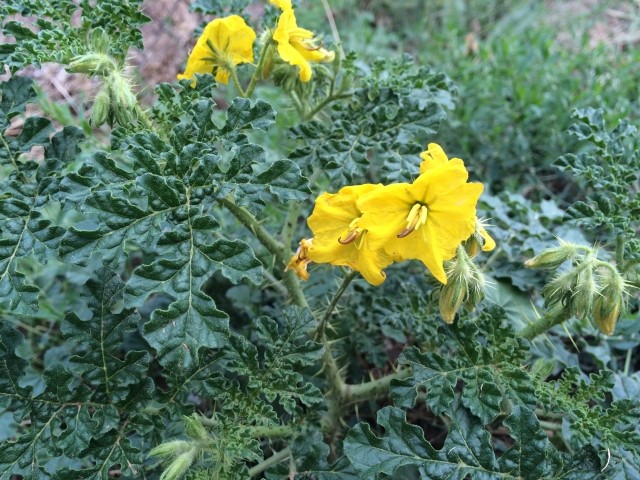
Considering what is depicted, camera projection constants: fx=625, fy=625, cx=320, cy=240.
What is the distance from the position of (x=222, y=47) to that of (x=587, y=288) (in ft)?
4.04

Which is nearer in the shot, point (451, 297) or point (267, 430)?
point (451, 297)

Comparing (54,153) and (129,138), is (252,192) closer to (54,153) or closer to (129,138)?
(129,138)

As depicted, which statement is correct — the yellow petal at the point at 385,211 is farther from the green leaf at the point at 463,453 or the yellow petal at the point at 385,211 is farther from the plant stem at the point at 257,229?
the green leaf at the point at 463,453

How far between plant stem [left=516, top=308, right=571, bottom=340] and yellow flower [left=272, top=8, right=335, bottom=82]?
3.20 ft

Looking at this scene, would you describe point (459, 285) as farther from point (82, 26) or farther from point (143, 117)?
point (82, 26)

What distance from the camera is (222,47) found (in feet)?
6.15

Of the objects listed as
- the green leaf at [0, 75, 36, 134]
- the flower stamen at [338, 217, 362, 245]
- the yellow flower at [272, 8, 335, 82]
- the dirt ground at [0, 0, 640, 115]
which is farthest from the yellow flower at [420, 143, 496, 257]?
the dirt ground at [0, 0, 640, 115]

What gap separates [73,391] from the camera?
1732mm

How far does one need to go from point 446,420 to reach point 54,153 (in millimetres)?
1576

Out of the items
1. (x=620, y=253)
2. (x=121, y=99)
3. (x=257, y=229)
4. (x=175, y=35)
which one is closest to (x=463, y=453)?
(x=620, y=253)

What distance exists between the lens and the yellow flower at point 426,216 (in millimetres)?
1472

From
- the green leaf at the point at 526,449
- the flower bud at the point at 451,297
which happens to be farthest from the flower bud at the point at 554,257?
the green leaf at the point at 526,449

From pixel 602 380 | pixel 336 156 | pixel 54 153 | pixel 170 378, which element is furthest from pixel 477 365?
pixel 54 153

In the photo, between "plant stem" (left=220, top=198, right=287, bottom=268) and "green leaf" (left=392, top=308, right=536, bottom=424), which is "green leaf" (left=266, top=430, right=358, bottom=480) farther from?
"plant stem" (left=220, top=198, right=287, bottom=268)
